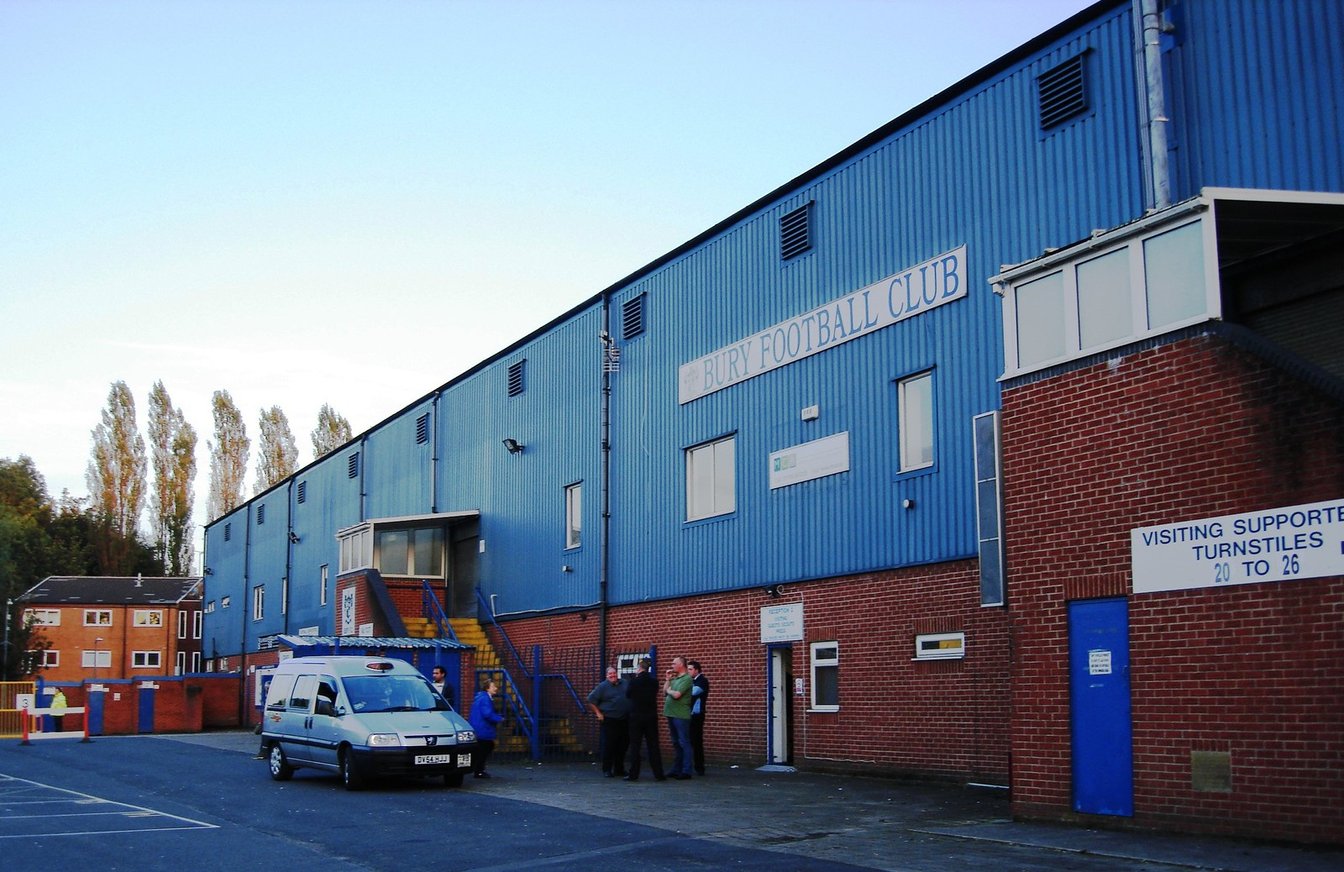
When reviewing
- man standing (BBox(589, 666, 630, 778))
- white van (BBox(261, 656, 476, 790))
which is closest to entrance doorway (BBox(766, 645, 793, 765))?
man standing (BBox(589, 666, 630, 778))

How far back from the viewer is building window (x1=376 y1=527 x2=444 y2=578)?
36031mm

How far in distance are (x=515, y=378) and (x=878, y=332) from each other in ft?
49.4

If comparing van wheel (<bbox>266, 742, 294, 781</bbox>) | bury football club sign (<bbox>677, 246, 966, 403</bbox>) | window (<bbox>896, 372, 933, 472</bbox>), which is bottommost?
van wheel (<bbox>266, 742, 294, 781</bbox>)

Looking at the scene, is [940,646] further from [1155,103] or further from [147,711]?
[147,711]

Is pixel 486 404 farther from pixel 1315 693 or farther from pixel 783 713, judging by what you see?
pixel 1315 693

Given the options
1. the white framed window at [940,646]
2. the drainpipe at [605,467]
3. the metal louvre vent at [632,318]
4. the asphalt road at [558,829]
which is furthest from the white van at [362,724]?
the metal louvre vent at [632,318]

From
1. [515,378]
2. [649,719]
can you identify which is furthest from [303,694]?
[515,378]

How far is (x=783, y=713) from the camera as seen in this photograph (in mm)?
21953

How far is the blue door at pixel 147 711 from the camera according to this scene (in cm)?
4409

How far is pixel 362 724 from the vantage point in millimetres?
18312

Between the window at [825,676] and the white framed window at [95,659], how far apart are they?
78614 millimetres

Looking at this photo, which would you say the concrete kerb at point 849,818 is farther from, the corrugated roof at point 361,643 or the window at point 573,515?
the window at point 573,515

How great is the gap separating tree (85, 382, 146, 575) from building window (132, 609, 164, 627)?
550cm

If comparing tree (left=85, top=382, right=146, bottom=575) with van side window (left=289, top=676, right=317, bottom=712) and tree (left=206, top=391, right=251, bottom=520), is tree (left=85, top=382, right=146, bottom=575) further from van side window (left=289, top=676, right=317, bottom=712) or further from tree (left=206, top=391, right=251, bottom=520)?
van side window (left=289, top=676, right=317, bottom=712)
